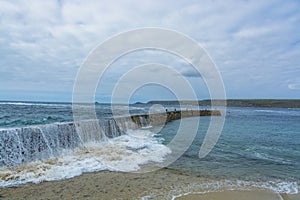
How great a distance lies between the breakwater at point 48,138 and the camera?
847 centimetres

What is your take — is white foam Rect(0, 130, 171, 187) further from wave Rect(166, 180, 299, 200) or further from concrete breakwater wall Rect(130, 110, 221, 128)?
concrete breakwater wall Rect(130, 110, 221, 128)

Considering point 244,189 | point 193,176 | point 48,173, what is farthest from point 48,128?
point 244,189

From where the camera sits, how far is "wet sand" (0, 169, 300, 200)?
5359 millimetres

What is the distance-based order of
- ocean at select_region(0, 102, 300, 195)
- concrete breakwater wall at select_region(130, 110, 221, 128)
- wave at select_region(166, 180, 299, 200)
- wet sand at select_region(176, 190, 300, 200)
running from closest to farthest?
wet sand at select_region(176, 190, 300, 200) < wave at select_region(166, 180, 299, 200) < ocean at select_region(0, 102, 300, 195) < concrete breakwater wall at select_region(130, 110, 221, 128)

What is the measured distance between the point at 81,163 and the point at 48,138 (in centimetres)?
274

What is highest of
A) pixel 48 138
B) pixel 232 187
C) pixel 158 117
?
pixel 158 117

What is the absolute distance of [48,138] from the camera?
10062 millimetres

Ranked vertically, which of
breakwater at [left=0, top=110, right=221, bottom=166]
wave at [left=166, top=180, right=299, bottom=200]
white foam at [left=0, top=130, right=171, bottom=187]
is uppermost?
breakwater at [left=0, top=110, right=221, bottom=166]

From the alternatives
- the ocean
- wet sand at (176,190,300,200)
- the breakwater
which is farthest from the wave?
the breakwater

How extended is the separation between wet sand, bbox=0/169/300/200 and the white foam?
63 centimetres

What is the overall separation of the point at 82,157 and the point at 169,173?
3.98m

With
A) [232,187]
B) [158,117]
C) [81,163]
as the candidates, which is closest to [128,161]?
[81,163]

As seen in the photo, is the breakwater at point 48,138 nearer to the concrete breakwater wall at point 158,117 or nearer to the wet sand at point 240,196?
the concrete breakwater wall at point 158,117

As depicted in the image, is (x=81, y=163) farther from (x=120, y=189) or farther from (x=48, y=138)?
(x=120, y=189)
